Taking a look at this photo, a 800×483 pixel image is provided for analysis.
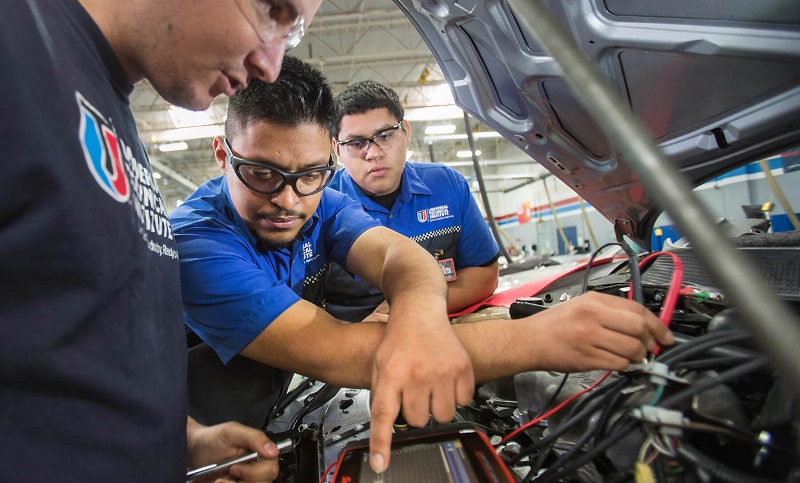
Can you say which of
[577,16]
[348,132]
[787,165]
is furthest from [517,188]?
[577,16]

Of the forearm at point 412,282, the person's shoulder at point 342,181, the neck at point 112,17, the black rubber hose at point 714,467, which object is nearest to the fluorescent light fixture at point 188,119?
the person's shoulder at point 342,181

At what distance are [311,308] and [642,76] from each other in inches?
34.9

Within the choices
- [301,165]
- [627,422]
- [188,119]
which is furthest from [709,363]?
[188,119]

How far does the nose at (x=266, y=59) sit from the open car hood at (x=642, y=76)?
16.7 inches

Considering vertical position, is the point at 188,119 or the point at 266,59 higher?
the point at 188,119

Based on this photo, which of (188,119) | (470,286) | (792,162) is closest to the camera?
(470,286)

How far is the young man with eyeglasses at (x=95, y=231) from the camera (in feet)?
1.52

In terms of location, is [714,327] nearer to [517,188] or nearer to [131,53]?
[131,53]

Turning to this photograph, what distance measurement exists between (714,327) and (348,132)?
1.54 m

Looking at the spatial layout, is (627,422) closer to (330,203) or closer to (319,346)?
(319,346)

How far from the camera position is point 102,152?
1.89 ft

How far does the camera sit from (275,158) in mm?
1047

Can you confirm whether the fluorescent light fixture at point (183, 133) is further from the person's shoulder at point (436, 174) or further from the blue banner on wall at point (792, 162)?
the blue banner on wall at point (792, 162)

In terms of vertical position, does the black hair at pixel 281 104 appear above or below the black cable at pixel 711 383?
above
